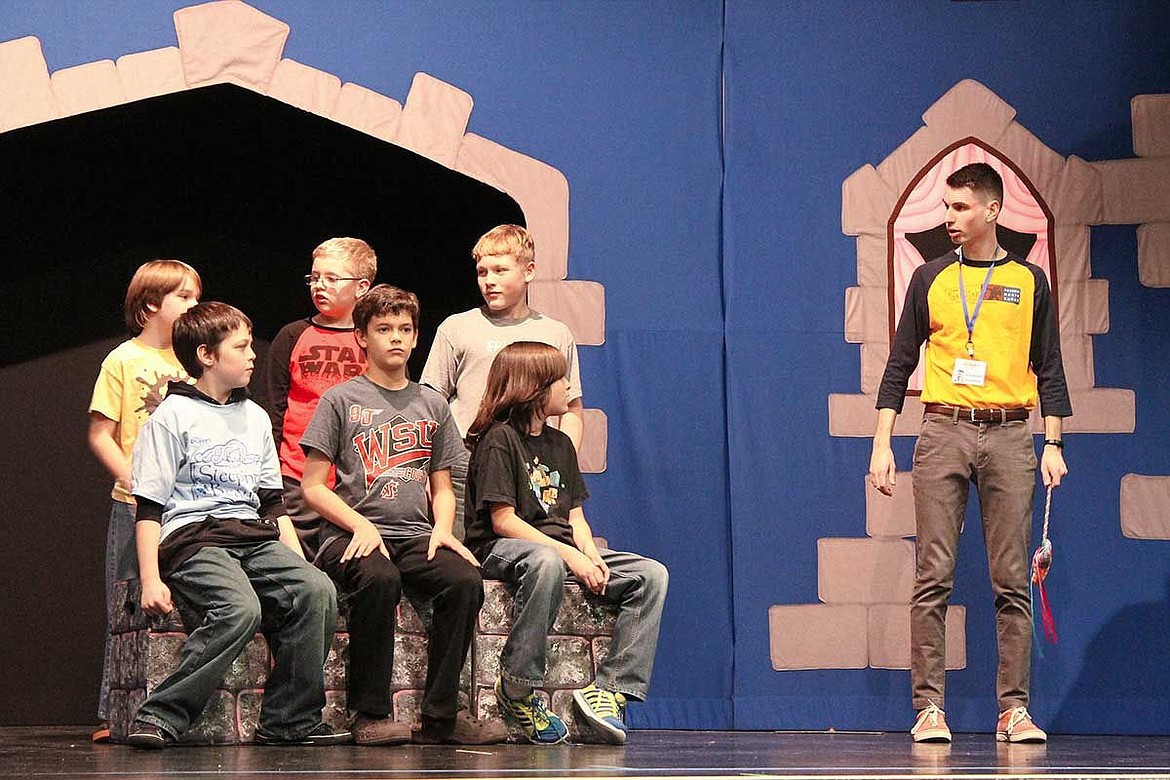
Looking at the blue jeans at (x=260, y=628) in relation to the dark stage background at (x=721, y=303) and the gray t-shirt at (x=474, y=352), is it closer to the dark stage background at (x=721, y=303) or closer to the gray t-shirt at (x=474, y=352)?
the gray t-shirt at (x=474, y=352)

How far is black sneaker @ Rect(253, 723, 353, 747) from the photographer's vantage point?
3.82 meters

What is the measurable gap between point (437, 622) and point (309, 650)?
0.34m

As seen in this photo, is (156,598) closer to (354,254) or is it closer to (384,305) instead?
(384,305)

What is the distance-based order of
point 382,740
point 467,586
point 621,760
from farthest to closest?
1. point 467,586
2. point 382,740
3. point 621,760

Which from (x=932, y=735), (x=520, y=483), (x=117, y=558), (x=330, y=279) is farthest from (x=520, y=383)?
(x=932, y=735)

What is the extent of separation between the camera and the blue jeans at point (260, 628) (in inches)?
146

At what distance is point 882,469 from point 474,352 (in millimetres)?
1287

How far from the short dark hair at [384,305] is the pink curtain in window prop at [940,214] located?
1800mm

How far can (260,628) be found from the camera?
3.93 m

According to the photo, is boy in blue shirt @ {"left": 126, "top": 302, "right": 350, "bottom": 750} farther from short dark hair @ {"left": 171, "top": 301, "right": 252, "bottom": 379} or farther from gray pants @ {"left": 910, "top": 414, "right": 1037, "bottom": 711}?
gray pants @ {"left": 910, "top": 414, "right": 1037, "bottom": 711}

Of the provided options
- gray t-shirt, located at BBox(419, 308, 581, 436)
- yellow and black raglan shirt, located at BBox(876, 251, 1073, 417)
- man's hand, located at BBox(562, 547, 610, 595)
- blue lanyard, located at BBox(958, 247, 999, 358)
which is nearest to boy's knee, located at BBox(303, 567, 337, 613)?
man's hand, located at BBox(562, 547, 610, 595)

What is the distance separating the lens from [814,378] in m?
5.07

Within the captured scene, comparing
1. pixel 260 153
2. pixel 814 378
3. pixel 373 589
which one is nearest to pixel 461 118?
pixel 260 153

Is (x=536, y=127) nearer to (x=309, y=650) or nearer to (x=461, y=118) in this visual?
(x=461, y=118)
